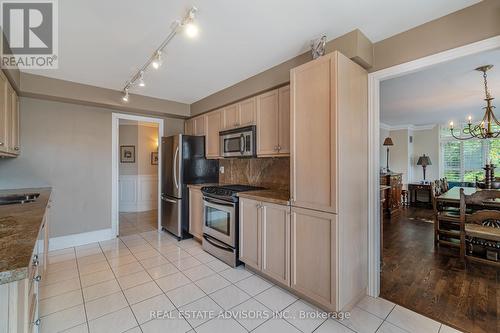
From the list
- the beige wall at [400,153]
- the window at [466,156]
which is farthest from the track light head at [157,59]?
the window at [466,156]

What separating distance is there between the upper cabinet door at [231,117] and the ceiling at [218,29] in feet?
2.05

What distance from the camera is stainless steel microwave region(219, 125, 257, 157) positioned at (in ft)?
10.0

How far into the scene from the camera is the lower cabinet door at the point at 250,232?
2.55 metres

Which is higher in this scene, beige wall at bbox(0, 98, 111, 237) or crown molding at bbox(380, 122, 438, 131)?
crown molding at bbox(380, 122, 438, 131)

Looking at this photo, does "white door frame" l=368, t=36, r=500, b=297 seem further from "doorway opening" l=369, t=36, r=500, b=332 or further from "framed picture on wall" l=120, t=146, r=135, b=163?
"framed picture on wall" l=120, t=146, r=135, b=163

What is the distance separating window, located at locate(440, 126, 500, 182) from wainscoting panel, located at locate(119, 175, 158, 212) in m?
8.56

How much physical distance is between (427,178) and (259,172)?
6185 mm

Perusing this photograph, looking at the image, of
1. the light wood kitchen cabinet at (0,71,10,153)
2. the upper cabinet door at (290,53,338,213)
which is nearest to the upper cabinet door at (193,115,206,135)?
the upper cabinet door at (290,53,338,213)

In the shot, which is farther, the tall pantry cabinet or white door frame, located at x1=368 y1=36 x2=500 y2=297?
white door frame, located at x1=368 y1=36 x2=500 y2=297

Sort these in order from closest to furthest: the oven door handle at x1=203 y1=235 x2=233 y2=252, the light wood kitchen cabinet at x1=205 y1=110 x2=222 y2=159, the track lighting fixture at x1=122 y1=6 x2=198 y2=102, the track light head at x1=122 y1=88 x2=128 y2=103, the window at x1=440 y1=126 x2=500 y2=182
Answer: the track lighting fixture at x1=122 y1=6 x2=198 y2=102
the oven door handle at x1=203 y1=235 x2=233 y2=252
the track light head at x1=122 y1=88 x2=128 y2=103
the light wood kitchen cabinet at x1=205 y1=110 x2=222 y2=159
the window at x1=440 y1=126 x2=500 y2=182

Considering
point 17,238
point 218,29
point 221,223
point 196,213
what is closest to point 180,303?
point 221,223

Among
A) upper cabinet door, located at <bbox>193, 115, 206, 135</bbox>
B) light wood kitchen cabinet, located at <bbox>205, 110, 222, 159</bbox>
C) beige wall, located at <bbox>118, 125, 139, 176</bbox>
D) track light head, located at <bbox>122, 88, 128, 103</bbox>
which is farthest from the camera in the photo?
beige wall, located at <bbox>118, 125, 139, 176</bbox>

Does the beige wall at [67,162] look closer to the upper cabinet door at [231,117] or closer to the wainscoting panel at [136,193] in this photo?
the upper cabinet door at [231,117]

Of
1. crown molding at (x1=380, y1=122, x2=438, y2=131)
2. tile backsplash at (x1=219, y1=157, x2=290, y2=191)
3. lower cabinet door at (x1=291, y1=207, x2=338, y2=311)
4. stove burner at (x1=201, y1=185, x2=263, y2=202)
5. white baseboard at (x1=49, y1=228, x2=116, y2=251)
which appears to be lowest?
white baseboard at (x1=49, y1=228, x2=116, y2=251)
